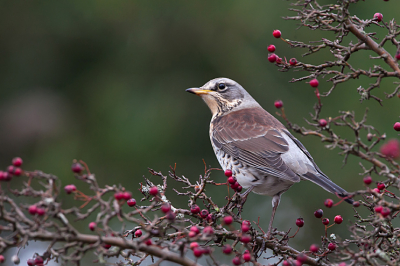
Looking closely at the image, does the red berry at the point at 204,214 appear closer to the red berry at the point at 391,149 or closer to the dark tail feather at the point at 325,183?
the dark tail feather at the point at 325,183

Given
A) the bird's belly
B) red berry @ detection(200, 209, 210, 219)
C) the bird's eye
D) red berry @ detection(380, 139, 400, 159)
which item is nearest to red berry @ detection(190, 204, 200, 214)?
red berry @ detection(200, 209, 210, 219)

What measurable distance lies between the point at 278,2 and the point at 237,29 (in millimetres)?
684

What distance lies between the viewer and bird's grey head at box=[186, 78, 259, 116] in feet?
13.7

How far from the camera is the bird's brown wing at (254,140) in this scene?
3.24m

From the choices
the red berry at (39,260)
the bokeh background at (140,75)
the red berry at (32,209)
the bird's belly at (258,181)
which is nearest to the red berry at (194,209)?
the red berry at (39,260)

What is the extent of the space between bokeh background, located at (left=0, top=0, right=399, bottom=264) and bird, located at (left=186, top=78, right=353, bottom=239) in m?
1.44

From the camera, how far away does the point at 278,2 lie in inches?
231

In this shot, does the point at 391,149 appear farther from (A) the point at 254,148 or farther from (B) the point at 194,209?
(A) the point at 254,148

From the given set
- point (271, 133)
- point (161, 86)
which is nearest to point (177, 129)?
point (161, 86)

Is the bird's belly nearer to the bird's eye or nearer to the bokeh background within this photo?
the bird's eye

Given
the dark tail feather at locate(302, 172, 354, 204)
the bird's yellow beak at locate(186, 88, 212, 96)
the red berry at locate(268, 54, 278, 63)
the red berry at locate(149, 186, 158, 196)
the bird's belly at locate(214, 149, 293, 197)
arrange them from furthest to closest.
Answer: the bird's yellow beak at locate(186, 88, 212, 96)
the bird's belly at locate(214, 149, 293, 197)
the dark tail feather at locate(302, 172, 354, 204)
the red berry at locate(268, 54, 278, 63)
the red berry at locate(149, 186, 158, 196)

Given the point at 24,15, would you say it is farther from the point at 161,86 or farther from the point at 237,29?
the point at 237,29

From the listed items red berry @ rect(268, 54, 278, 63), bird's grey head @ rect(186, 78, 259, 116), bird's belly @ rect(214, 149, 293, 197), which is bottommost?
bird's belly @ rect(214, 149, 293, 197)

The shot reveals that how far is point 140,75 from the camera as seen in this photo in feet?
19.0
